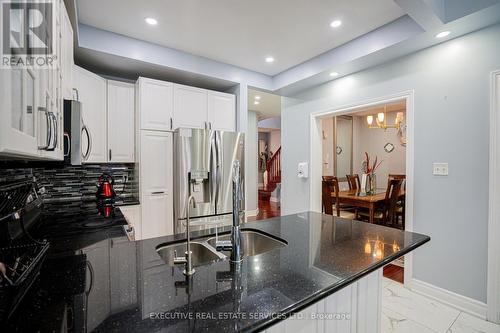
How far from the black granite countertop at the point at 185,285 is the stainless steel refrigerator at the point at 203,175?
151cm

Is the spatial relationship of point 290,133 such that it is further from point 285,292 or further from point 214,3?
point 285,292

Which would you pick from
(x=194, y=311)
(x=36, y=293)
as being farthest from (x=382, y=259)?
(x=36, y=293)

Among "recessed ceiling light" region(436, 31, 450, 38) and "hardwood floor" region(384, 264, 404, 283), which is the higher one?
"recessed ceiling light" region(436, 31, 450, 38)

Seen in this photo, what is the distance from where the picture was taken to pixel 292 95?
396 centimetres

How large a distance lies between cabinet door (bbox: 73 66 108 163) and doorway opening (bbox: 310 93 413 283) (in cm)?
278

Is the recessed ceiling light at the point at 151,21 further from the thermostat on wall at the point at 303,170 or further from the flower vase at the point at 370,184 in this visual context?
the flower vase at the point at 370,184

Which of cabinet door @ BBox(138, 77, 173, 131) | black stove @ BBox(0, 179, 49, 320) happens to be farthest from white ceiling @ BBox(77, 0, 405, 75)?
black stove @ BBox(0, 179, 49, 320)

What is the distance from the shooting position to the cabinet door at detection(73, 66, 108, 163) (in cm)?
254

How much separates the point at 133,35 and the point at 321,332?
3021mm

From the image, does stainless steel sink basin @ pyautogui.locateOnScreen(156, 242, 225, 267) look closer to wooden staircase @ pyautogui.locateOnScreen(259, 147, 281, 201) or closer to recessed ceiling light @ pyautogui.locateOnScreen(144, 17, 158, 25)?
recessed ceiling light @ pyautogui.locateOnScreen(144, 17, 158, 25)

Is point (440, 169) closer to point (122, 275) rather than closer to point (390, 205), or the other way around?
point (390, 205)

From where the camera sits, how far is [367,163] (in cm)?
440

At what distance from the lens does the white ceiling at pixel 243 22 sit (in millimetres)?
2072

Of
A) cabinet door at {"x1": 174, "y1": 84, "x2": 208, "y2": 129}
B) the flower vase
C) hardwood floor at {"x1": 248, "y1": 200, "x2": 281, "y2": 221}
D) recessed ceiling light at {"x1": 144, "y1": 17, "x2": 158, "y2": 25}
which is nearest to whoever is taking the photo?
recessed ceiling light at {"x1": 144, "y1": 17, "x2": 158, "y2": 25}
